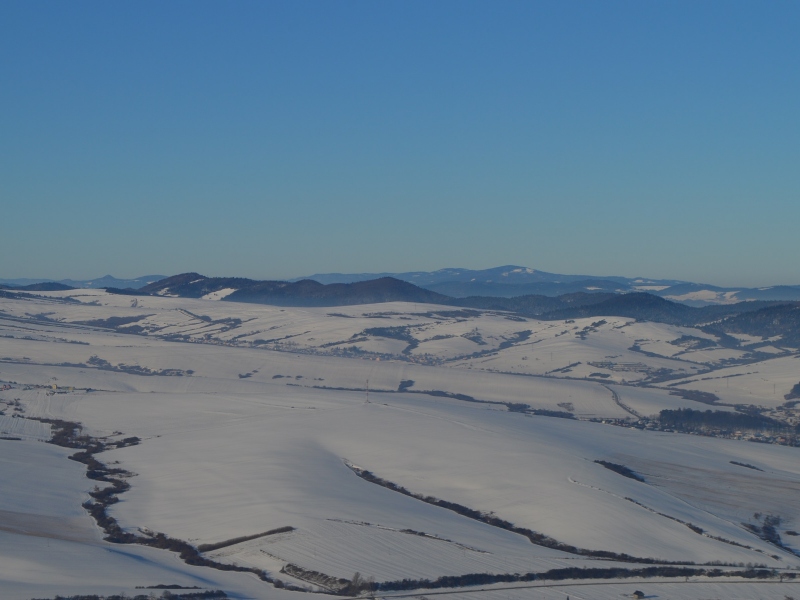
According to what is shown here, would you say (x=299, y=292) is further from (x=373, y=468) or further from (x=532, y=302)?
(x=373, y=468)

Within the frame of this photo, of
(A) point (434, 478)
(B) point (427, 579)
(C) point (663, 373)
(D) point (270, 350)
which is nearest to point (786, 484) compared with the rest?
(A) point (434, 478)

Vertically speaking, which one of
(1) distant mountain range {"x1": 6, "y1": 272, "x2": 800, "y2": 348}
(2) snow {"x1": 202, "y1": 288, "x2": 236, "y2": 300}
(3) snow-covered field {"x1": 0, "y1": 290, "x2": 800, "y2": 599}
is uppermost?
(1) distant mountain range {"x1": 6, "y1": 272, "x2": 800, "y2": 348}

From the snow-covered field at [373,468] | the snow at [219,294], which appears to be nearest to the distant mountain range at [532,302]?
the snow at [219,294]

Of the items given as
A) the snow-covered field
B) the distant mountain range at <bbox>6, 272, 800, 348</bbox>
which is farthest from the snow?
the snow-covered field

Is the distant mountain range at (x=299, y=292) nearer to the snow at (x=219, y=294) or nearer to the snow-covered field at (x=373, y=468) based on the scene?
the snow at (x=219, y=294)

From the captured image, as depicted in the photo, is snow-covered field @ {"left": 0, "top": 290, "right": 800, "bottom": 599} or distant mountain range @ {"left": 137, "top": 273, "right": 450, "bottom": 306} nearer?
snow-covered field @ {"left": 0, "top": 290, "right": 800, "bottom": 599}

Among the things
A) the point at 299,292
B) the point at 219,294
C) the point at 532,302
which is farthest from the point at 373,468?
the point at 219,294

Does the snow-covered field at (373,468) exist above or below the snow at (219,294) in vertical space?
below

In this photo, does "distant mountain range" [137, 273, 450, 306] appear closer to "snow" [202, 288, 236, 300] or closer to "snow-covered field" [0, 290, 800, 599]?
"snow" [202, 288, 236, 300]
